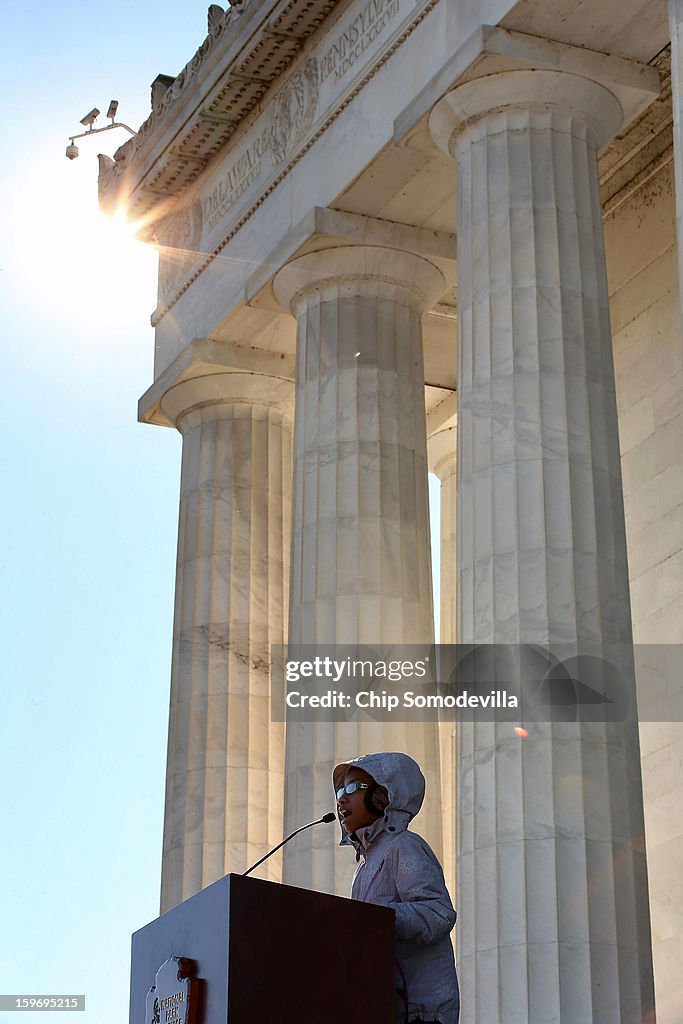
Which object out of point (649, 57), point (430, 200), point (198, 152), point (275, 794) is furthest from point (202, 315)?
point (649, 57)

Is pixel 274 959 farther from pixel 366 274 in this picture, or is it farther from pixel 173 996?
pixel 366 274

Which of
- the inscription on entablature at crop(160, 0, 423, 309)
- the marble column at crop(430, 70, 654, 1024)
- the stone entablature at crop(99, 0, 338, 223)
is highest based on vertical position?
the stone entablature at crop(99, 0, 338, 223)

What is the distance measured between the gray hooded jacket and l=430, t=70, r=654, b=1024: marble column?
33.5ft

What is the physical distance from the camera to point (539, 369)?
25.8m

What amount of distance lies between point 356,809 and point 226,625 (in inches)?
914

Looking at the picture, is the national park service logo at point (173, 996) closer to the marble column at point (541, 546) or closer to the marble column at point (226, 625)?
the marble column at point (541, 546)

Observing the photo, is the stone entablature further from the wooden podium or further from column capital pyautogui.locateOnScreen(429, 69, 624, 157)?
the wooden podium

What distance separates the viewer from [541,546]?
971 inches

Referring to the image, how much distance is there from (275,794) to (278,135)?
13.0 metres

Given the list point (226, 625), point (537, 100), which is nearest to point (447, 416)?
point (226, 625)

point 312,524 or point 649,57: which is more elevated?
point 649,57

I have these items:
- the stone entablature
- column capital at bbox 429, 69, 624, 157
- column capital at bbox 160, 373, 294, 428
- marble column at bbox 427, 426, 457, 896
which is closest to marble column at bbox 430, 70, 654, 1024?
column capital at bbox 429, 69, 624, 157

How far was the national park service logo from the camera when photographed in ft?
35.0

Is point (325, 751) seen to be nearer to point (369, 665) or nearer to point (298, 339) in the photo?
point (369, 665)
